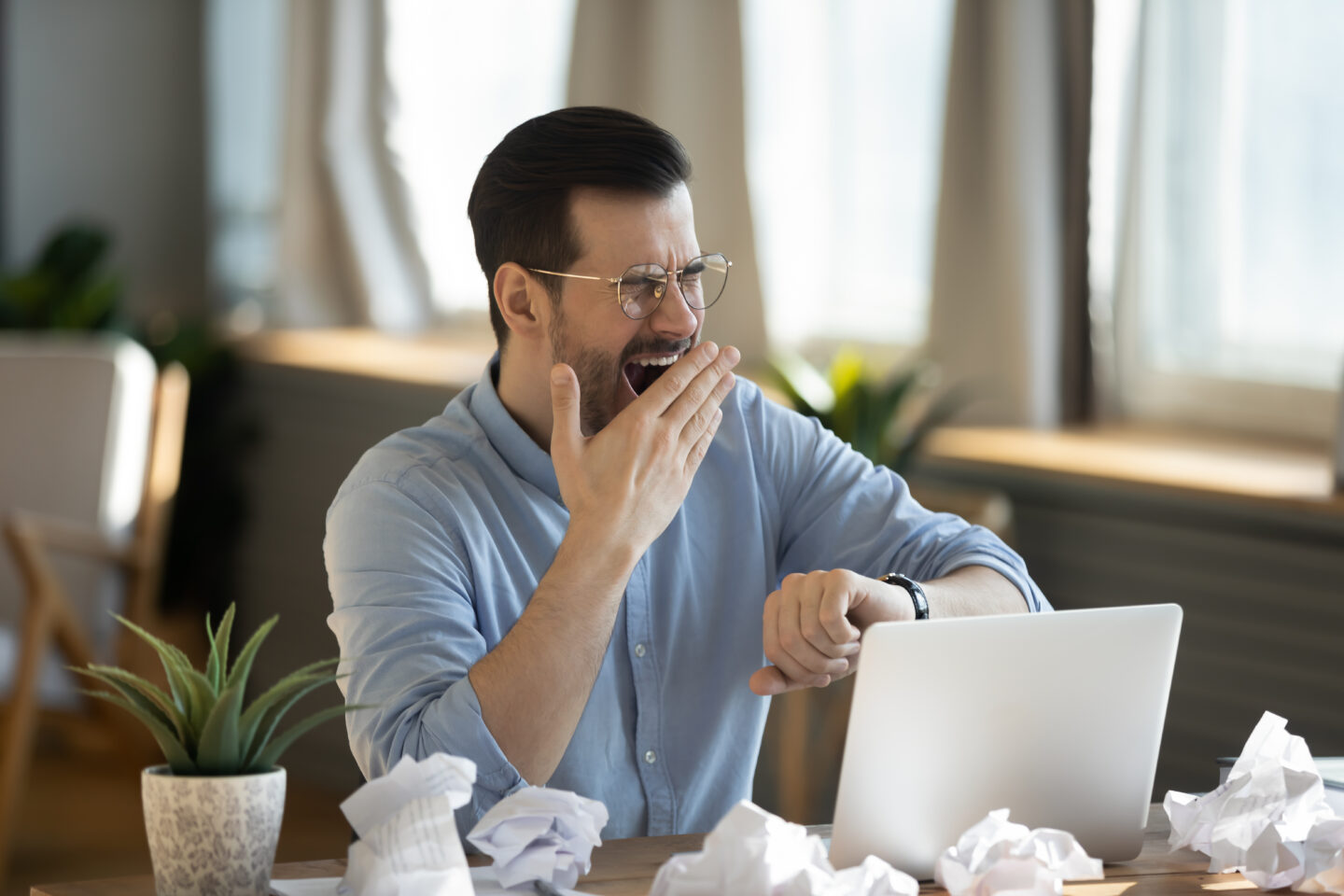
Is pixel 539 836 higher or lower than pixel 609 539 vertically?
lower

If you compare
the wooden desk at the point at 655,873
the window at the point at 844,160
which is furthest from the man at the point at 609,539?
the window at the point at 844,160

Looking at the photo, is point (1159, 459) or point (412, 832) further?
point (1159, 459)

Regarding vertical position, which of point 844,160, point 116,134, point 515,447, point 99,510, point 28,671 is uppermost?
point 116,134

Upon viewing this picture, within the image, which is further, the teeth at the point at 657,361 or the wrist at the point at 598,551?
the teeth at the point at 657,361

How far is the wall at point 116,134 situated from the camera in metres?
4.44

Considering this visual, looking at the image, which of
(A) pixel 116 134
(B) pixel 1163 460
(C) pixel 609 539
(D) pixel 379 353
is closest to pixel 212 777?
(C) pixel 609 539

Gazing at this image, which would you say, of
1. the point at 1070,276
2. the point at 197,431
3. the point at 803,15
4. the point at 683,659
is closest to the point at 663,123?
the point at 803,15

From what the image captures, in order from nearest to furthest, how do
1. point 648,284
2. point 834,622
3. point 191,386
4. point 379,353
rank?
1. point 834,622
2. point 648,284
3. point 379,353
4. point 191,386

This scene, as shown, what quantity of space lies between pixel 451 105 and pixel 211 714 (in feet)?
10.9

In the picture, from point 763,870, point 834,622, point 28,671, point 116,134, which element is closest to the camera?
point 763,870

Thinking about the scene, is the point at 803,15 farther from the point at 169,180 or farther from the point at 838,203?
the point at 169,180

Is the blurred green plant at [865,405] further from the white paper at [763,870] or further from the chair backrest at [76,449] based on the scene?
the white paper at [763,870]

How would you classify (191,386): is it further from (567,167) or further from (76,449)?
(567,167)

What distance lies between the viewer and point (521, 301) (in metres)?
1.71
